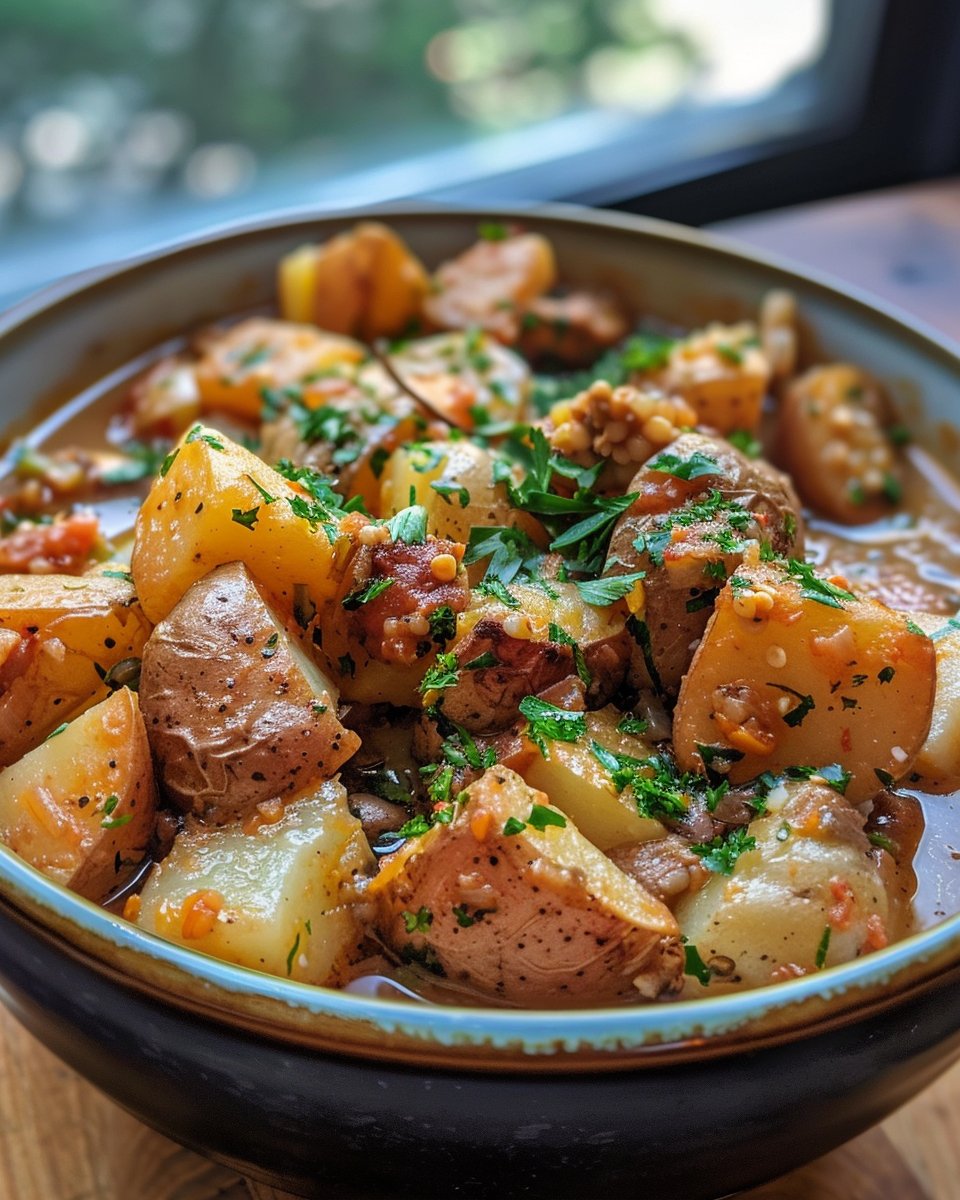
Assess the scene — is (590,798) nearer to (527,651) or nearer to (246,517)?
(527,651)

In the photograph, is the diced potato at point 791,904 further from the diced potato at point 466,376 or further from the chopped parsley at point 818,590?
the diced potato at point 466,376

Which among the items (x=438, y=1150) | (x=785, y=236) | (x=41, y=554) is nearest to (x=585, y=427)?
(x=41, y=554)

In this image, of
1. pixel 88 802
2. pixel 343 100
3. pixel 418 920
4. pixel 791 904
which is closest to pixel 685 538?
pixel 791 904

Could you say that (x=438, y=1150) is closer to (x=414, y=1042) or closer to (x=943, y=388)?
(x=414, y=1042)

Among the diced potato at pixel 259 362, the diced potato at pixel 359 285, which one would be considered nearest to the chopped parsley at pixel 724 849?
the diced potato at pixel 259 362

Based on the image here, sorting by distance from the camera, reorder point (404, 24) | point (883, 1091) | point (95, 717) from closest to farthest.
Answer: point (883, 1091) < point (95, 717) < point (404, 24)
